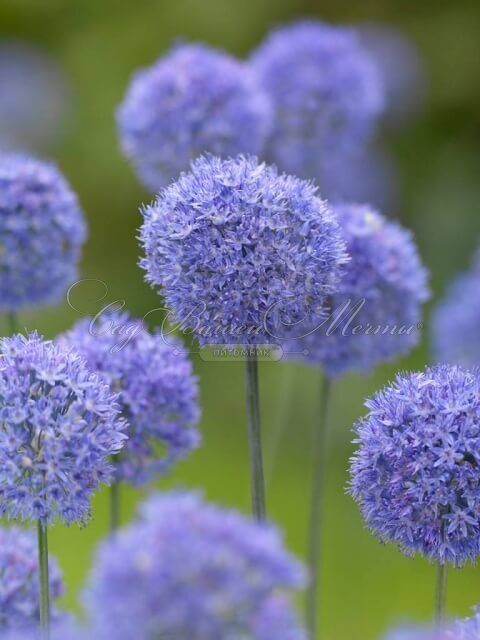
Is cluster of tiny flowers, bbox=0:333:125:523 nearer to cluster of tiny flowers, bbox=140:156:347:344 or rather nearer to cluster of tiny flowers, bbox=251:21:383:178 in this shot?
cluster of tiny flowers, bbox=140:156:347:344

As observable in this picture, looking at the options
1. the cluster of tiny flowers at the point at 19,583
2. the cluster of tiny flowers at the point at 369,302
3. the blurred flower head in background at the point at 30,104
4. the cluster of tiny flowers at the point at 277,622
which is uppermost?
the blurred flower head in background at the point at 30,104

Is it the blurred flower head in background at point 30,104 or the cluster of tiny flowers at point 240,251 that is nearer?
the cluster of tiny flowers at point 240,251

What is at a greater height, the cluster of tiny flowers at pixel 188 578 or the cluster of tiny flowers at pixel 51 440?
the cluster of tiny flowers at pixel 51 440

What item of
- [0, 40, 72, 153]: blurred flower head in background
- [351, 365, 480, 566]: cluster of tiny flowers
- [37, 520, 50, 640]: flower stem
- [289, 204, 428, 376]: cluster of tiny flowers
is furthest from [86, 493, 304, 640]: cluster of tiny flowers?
[0, 40, 72, 153]: blurred flower head in background

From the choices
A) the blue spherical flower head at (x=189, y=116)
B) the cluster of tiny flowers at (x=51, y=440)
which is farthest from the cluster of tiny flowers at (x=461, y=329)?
the cluster of tiny flowers at (x=51, y=440)

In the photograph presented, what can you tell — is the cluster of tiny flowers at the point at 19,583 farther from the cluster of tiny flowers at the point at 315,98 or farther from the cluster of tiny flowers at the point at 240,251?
the cluster of tiny flowers at the point at 315,98

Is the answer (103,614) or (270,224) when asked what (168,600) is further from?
(270,224)

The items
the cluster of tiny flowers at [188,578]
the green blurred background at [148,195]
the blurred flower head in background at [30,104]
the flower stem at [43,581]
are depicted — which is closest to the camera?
the cluster of tiny flowers at [188,578]
